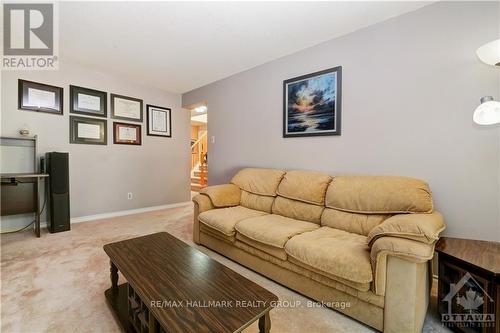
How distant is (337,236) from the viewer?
1703 millimetres

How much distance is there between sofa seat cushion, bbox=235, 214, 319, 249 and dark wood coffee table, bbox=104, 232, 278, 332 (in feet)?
1.79

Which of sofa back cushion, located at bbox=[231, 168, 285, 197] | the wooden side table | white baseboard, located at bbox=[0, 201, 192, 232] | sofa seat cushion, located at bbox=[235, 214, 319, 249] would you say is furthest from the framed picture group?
the wooden side table

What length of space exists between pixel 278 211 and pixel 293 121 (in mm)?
1127

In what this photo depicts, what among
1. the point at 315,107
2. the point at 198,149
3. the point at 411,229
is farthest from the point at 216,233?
the point at 198,149

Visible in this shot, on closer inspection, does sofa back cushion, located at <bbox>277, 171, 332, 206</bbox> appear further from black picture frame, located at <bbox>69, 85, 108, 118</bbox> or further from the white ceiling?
black picture frame, located at <bbox>69, 85, 108, 118</bbox>

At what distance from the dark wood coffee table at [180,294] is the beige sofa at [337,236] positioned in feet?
1.94

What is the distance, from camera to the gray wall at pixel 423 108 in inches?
64.0

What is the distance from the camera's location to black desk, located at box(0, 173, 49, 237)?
2.69 metres

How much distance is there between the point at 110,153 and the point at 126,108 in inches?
32.5

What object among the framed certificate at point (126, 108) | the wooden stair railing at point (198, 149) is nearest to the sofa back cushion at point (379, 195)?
the framed certificate at point (126, 108)

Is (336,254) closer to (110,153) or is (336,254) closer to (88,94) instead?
(110,153)

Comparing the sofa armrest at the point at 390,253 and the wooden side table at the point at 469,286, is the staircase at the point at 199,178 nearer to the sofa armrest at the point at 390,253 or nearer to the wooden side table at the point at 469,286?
the sofa armrest at the point at 390,253

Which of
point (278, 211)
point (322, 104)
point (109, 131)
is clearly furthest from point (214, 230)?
point (109, 131)

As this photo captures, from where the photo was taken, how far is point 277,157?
2898 mm
